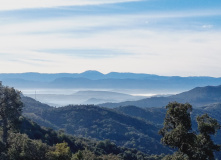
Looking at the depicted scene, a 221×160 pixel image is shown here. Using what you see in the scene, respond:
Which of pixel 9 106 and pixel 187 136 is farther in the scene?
pixel 9 106

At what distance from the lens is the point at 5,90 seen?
31.3m

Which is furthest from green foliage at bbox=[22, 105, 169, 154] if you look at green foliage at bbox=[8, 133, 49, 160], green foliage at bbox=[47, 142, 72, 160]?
green foliage at bbox=[8, 133, 49, 160]

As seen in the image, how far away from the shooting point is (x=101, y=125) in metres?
144

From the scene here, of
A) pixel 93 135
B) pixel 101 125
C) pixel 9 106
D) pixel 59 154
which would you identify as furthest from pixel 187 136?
pixel 101 125

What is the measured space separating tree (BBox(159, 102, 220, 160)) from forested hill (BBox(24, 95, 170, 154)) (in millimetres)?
95221

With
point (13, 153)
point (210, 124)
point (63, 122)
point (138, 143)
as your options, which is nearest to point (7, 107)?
point (13, 153)

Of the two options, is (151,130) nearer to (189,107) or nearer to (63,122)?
(63,122)

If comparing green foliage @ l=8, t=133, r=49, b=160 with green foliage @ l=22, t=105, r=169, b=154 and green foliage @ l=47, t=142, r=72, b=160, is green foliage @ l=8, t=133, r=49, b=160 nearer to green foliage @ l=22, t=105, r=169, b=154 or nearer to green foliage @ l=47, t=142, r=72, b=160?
green foliage @ l=47, t=142, r=72, b=160

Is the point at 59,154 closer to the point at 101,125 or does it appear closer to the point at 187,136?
the point at 187,136

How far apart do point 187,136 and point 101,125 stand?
124488mm

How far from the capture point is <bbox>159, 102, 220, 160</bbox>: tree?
21078mm

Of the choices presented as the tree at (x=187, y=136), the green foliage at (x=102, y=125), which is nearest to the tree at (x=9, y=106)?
the tree at (x=187, y=136)

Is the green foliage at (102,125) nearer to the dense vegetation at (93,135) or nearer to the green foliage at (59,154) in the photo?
the dense vegetation at (93,135)

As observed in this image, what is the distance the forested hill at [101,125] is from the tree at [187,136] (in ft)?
312
